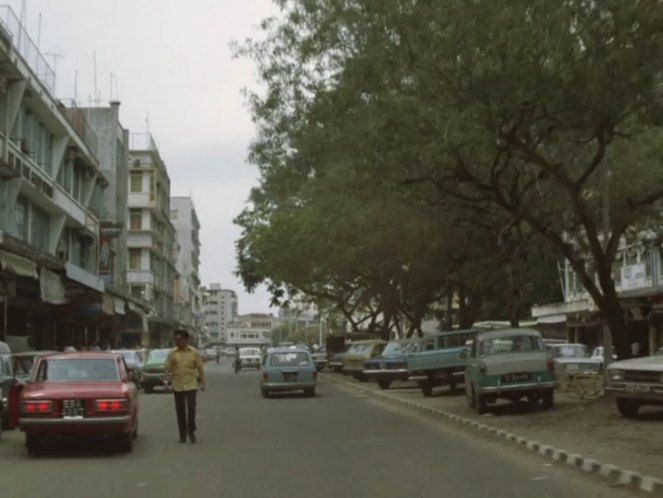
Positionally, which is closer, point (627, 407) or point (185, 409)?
point (185, 409)

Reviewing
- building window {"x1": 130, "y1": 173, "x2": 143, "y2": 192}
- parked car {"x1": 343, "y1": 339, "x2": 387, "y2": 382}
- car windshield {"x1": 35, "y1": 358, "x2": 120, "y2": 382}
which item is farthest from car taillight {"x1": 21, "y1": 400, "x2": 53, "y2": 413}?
building window {"x1": 130, "y1": 173, "x2": 143, "y2": 192}

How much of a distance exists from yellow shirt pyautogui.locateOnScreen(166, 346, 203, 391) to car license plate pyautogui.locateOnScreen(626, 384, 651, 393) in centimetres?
804

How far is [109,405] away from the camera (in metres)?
14.0

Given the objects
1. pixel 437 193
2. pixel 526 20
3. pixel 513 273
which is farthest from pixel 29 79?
pixel 526 20

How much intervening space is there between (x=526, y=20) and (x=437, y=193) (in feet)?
36.2

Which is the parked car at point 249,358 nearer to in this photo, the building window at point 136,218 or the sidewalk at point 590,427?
the building window at point 136,218

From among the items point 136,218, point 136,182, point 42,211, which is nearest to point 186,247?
point 136,182

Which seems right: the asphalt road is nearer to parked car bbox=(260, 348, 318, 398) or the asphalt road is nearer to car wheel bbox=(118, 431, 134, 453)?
car wheel bbox=(118, 431, 134, 453)

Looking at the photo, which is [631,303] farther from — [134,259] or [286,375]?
[134,259]

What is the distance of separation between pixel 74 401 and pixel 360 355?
29.6 m

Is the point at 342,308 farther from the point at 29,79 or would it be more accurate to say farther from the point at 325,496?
the point at 325,496

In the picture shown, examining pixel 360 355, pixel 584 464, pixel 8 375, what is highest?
pixel 360 355

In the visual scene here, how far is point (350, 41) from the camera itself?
62.4ft

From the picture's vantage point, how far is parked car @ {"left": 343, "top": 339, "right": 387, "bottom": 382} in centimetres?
4222
